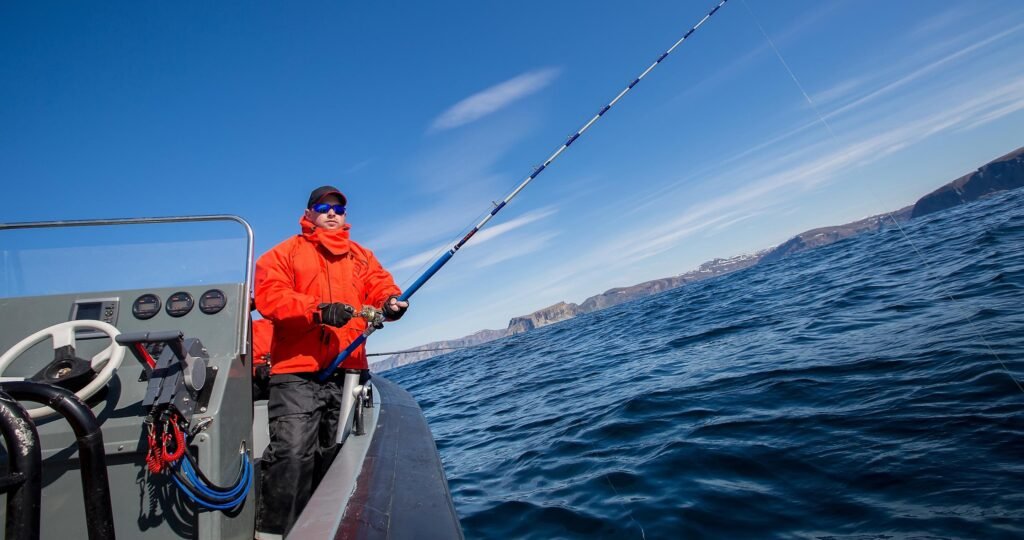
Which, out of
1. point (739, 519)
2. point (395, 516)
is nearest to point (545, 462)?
point (739, 519)

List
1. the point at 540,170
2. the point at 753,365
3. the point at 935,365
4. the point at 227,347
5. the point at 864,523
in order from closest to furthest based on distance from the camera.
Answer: the point at 864,523 → the point at 227,347 → the point at 935,365 → the point at 540,170 → the point at 753,365

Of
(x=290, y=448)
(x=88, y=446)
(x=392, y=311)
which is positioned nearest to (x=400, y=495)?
(x=290, y=448)

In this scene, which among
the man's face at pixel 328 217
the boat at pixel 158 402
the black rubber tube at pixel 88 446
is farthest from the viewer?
the man's face at pixel 328 217

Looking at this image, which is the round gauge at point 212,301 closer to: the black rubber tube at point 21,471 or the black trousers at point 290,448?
the black trousers at point 290,448

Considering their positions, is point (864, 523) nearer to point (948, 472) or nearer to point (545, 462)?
point (948, 472)

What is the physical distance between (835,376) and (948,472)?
7.72ft

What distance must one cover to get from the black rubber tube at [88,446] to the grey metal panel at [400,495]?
1012mm

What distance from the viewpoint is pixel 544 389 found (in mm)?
9297

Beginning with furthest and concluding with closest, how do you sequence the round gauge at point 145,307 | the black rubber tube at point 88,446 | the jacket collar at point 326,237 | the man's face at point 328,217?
the man's face at point 328,217 < the jacket collar at point 326,237 < the round gauge at point 145,307 < the black rubber tube at point 88,446

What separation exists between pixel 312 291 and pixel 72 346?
141 centimetres

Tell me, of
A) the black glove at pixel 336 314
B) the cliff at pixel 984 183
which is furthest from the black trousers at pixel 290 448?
the cliff at pixel 984 183

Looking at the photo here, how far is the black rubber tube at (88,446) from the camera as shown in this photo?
1.31 m

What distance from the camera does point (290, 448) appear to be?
9.75ft

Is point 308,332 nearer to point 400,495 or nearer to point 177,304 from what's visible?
point 177,304
